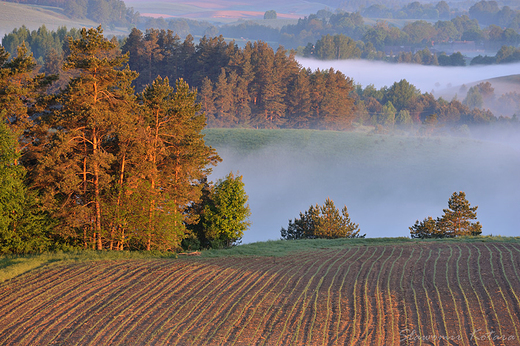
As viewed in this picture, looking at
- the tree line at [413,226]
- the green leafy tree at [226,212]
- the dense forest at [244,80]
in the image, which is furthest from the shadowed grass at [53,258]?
the dense forest at [244,80]

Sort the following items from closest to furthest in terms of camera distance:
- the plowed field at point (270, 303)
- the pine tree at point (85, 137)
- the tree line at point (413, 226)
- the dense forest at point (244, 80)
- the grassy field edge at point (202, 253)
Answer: the plowed field at point (270, 303)
the grassy field edge at point (202, 253)
the pine tree at point (85, 137)
the tree line at point (413, 226)
the dense forest at point (244, 80)

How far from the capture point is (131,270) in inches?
1006

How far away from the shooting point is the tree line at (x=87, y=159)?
97.0ft

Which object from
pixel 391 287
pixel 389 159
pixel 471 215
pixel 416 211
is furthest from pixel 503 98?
pixel 391 287

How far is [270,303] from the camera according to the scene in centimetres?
2116

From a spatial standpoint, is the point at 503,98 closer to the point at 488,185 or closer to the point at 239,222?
the point at 488,185

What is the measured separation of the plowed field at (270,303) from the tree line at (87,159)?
18.9 ft

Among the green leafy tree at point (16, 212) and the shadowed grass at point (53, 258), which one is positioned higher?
the green leafy tree at point (16, 212)

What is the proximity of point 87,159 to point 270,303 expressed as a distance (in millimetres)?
15897

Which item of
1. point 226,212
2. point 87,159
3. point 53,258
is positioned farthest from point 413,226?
point 53,258

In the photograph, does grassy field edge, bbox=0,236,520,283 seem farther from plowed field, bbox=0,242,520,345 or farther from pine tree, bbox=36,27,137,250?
pine tree, bbox=36,27,137,250

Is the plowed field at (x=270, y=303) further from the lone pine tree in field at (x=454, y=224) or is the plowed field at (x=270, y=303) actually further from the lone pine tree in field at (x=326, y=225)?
the lone pine tree in field at (x=326, y=225)

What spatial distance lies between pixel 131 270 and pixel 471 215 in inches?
1069

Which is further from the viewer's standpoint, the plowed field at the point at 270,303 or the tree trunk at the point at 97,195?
the tree trunk at the point at 97,195
